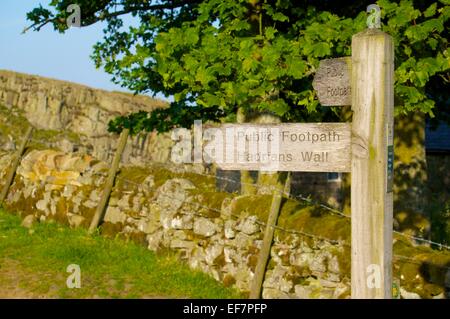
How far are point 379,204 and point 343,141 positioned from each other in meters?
0.58

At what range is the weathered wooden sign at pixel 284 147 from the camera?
5.18 m

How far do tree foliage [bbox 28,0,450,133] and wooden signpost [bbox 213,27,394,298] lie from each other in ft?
11.6

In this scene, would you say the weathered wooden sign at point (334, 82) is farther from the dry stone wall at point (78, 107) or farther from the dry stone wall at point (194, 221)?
the dry stone wall at point (78, 107)

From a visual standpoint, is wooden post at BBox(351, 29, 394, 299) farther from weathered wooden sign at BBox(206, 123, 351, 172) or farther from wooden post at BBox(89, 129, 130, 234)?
wooden post at BBox(89, 129, 130, 234)

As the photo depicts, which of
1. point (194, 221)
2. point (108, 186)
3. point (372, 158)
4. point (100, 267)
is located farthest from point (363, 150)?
point (108, 186)

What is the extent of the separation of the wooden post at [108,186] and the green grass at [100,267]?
34cm

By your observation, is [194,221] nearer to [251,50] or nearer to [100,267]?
[100,267]

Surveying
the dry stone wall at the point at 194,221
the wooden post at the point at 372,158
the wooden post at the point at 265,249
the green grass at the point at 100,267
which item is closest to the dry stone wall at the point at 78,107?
the dry stone wall at the point at 194,221

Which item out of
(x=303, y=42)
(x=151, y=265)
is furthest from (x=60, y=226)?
(x=303, y=42)

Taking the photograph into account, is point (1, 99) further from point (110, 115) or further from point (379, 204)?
point (379, 204)

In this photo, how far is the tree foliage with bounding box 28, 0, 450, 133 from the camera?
8922 mm

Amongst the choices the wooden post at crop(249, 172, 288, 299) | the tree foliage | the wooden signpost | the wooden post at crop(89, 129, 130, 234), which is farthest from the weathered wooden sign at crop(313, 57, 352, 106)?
the wooden post at crop(89, 129, 130, 234)

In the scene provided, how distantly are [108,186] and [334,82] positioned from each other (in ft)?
30.3

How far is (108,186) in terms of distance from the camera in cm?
1380
